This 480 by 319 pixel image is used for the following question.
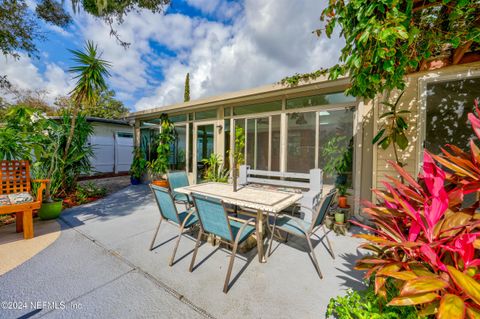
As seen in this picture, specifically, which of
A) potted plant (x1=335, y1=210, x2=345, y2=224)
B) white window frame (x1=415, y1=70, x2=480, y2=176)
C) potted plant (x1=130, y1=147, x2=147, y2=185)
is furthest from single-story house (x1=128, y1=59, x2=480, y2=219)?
potted plant (x1=130, y1=147, x2=147, y2=185)

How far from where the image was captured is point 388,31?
1392 millimetres

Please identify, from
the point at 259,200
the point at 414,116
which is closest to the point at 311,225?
the point at 259,200

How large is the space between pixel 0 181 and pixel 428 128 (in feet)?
25.5

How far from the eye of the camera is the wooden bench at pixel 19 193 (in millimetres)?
3037

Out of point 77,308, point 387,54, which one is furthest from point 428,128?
point 77,308

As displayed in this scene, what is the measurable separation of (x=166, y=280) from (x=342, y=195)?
3.58 metres

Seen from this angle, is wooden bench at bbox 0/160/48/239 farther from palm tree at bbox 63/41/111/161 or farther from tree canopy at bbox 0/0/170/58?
tree canopy at bbox 0/0/170/58

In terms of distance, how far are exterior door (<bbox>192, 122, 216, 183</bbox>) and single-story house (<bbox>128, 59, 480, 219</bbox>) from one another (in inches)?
1.4

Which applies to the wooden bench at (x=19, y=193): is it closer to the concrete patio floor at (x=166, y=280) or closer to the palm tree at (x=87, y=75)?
Result: the concrete patio floor at (x=166, y=280)

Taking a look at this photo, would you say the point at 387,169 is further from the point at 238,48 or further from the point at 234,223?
the point at 238,48

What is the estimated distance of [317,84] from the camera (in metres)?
4.05

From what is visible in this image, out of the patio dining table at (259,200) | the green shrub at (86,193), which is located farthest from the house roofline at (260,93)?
the green shrub at (86,193)

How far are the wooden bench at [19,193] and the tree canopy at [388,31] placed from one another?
498 centimetres

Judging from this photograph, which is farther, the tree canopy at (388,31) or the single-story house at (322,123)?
the single-story house at (322,123)
